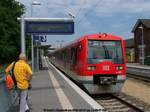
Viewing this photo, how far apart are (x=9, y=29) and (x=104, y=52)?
5256 centimetres

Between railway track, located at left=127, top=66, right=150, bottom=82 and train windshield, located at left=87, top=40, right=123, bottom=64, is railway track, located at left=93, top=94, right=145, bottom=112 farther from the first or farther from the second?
railway track, located at left=127, top=66, right=150, bottom=82

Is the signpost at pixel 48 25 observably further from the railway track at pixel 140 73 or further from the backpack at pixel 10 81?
the railway track at pixel 140 73

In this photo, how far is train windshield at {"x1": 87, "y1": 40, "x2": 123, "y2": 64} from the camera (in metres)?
19.1

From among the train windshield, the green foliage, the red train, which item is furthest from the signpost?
the green foliage

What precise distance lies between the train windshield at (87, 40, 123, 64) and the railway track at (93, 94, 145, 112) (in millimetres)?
1650

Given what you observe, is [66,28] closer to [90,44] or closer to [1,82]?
[90,44]

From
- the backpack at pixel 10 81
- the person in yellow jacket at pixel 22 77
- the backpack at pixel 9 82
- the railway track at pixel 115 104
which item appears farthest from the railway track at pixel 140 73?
the backpack at pixel 9 82

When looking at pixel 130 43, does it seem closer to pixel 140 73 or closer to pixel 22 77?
pixel 140 73

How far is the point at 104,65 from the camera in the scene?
18.9 metres

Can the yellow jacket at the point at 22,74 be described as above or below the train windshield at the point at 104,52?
below

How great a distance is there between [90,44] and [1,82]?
8.94m

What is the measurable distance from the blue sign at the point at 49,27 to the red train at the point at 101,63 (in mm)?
926

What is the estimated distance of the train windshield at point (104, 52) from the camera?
62.7 feet

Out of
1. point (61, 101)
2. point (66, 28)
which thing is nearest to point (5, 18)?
point (66, 28)
